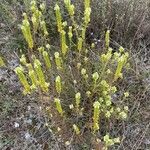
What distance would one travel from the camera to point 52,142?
254cm

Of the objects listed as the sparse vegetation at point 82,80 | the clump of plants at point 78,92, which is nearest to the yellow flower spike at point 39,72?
the sparse vegetation at point 82,80

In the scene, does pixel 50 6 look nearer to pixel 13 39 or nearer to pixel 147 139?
pixel 13 39

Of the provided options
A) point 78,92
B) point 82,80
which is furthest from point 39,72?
point 82,80

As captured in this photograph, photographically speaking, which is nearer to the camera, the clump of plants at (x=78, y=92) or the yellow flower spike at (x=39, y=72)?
the yellow flower spike at (x=39, y=72)

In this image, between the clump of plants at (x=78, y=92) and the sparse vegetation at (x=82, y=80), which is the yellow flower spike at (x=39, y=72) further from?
the clump of plants at (x=78, y=92)

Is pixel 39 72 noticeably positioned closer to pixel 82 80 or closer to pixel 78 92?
pixel 78 92

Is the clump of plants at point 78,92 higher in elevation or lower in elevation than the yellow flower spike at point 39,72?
lower

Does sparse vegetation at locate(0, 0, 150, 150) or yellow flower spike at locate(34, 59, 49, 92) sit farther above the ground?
yellow flower spike at locate(34, 59, 49, 92)

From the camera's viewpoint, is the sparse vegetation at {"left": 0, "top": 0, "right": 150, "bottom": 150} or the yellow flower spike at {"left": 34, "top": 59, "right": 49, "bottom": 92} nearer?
the yellow flower spike at {"left": 34, "top": 59, "right": 49, "bottom": 92}

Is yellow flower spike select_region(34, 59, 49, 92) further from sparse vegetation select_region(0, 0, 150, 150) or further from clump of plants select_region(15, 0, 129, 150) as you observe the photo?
clump of plants select_region(15, 0, 129, 150)

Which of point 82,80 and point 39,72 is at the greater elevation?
point 39,72

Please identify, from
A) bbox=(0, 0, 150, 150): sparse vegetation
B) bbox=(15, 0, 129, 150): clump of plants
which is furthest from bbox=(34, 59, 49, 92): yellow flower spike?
bbox=(15, 0, 129, 150): clump of plants

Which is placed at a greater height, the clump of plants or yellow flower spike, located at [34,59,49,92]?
yellow flower spike, located at [34,59,49,92]

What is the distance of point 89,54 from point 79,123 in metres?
0.55
